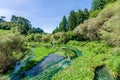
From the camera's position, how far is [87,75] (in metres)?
23.9

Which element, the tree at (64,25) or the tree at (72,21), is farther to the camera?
the tree at (64,25)

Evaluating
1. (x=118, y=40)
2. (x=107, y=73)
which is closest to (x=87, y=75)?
(x=107, y=73)

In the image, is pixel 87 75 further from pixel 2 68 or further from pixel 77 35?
pixel 77 35

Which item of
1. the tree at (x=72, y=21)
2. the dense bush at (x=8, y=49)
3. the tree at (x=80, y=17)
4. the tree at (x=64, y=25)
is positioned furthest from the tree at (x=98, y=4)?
the dense bush at (x=8, y=49)

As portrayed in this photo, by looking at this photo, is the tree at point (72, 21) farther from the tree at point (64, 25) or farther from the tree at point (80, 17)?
the tree at point (64, 25)

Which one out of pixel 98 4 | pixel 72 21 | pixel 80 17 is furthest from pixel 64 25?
pixel 98 4

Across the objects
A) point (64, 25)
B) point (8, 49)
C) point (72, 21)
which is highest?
point (72, 21)

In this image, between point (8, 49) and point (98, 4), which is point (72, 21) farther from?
point (8, 49)

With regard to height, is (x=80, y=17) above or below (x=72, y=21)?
above

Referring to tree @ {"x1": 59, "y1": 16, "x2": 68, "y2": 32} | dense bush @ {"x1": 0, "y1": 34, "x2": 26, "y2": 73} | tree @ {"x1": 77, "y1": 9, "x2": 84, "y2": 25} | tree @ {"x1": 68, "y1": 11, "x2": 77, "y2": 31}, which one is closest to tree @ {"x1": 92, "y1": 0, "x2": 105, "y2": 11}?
tree @ {"x1": 77, "y1": 9, "x2": 84, "y2": 25}

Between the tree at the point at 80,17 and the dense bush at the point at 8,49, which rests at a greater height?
the tree at the point at 80,17

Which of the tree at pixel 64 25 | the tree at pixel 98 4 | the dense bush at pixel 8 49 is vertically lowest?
the dense bush at pixel 8 49

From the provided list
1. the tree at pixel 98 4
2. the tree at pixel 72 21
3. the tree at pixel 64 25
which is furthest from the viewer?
the tree at pixel 64 25

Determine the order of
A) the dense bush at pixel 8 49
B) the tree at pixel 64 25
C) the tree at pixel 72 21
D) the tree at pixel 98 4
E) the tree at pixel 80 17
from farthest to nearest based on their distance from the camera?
the tree at pixel 64 25, the tree at pixel 72 21, the tree at pixel 80 17, the tree at pixel 98 4, the dense bush at pixel 8 49
